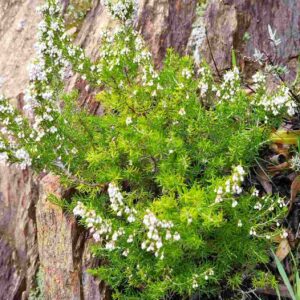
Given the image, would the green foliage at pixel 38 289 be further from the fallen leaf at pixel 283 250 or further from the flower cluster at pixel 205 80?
the flower cluster at pixel 205 80

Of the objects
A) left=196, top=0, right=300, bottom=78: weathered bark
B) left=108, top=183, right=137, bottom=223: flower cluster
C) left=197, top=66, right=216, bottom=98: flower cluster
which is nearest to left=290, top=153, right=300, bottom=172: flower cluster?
left=197, top=66, right=216, bottom=98: flower cluster

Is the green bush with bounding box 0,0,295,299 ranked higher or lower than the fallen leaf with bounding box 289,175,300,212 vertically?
higher

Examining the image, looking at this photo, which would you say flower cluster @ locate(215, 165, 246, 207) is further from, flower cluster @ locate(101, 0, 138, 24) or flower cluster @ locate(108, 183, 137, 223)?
flower cluster @ locate(101, 0, 138, 24)

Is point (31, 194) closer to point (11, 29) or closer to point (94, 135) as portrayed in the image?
point (94, 135)

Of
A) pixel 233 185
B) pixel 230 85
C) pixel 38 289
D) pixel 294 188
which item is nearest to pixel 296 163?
pixel 294 188

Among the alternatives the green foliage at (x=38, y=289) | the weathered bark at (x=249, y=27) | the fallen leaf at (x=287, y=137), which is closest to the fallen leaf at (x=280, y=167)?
the fallen leaf at (x=287, y=137)
